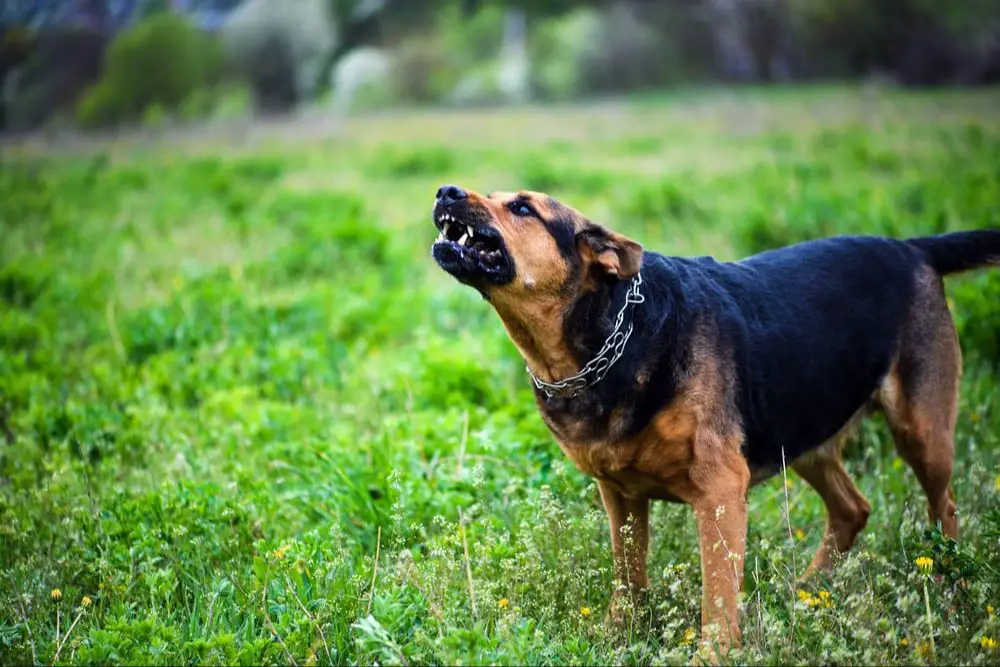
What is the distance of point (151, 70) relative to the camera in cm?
2183

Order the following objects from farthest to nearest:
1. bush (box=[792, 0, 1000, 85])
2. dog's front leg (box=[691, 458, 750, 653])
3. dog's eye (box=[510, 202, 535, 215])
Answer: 1. bush (box=[792, 0, 1000, 85])
2. dog's eye (box=[510, 202, 535, 215])
3. dog's front leg (box=[691, 458, 750, 653])

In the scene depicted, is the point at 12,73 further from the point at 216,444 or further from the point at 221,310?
the point at 216,444

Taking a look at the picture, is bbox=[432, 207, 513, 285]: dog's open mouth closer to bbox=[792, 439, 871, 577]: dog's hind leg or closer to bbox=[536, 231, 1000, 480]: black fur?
bbox=[536, 231, 1000, 480]: black fur

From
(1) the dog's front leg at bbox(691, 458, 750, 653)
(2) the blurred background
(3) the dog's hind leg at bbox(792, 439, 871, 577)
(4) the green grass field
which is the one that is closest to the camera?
(4) the green grass field

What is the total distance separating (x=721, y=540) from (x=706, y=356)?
2.49ft

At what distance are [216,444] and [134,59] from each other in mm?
18351

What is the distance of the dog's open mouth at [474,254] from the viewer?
3861 millimetres

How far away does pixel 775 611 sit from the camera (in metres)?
3.72

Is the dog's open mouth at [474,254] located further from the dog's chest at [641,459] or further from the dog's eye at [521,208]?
the dog's chest at [641,459]

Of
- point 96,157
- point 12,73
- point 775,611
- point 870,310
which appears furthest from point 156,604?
point 12,73

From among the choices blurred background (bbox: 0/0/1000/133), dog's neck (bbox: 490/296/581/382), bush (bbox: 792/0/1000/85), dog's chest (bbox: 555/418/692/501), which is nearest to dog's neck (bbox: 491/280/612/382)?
dog's neck (bbox: 490/296/581/382)

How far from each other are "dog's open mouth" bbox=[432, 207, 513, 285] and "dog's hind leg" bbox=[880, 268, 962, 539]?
2017 mm

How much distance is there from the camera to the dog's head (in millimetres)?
3871

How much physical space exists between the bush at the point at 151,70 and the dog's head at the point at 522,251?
19.7 m
